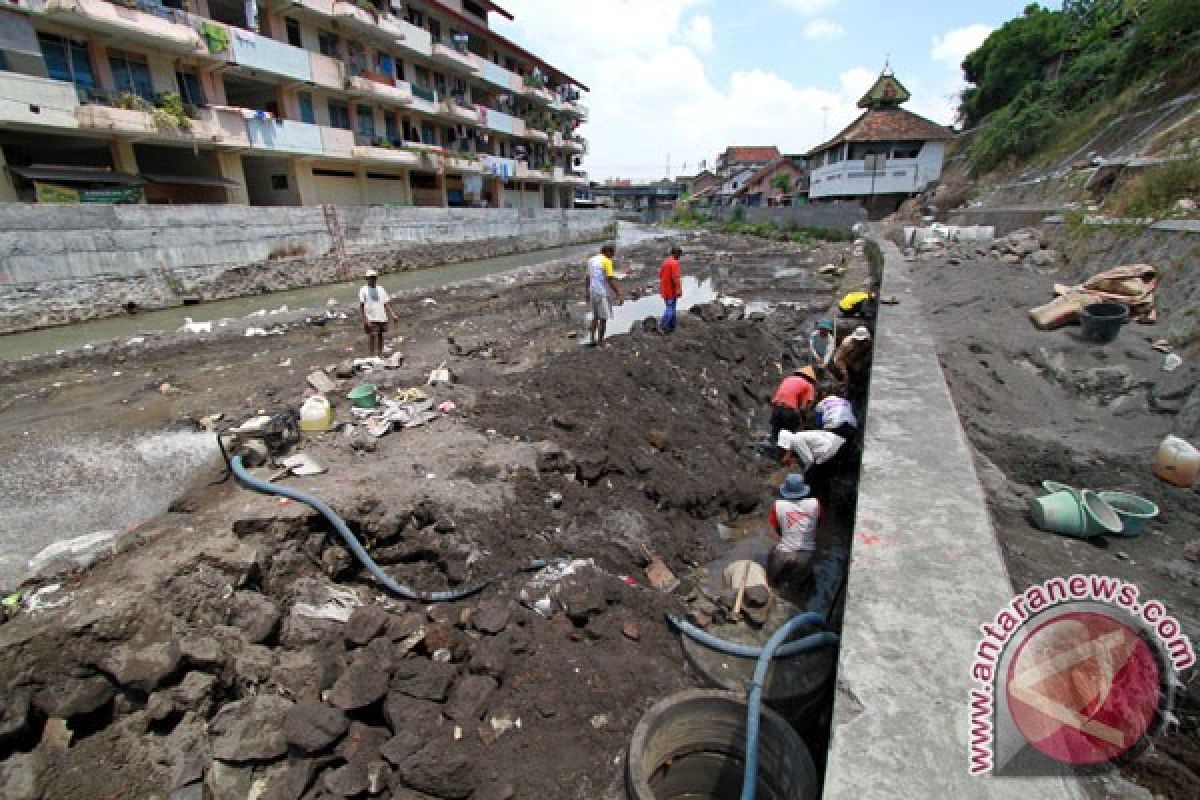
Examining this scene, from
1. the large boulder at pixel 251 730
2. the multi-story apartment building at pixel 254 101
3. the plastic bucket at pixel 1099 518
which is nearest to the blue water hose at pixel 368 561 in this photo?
the large boulder at pixel 251 730

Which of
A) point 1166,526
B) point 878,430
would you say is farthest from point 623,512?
point 1166,526

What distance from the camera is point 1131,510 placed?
4066 mm

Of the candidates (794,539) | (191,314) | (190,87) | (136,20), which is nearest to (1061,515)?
(794,539)

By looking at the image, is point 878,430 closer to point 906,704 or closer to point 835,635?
point 835,635

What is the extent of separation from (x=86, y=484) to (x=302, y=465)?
8.33 feet

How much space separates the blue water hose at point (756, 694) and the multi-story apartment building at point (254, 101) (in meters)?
19.3

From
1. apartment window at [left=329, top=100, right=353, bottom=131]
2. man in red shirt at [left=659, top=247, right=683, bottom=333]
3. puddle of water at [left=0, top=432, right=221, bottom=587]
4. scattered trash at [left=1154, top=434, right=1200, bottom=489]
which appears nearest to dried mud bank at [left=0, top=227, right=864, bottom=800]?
puddle of water at [left=0, top=432, right=221, bottom=587]

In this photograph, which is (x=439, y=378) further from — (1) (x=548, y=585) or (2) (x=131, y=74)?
(2) (x=131, y=74)

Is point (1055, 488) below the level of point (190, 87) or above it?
below

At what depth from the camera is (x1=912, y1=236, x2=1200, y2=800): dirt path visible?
133 inches

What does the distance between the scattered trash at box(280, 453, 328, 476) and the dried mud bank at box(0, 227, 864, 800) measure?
105mm

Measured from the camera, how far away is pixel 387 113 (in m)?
27.0

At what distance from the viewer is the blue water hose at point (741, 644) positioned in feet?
9.72

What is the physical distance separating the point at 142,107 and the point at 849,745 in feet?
72.3
